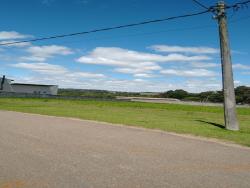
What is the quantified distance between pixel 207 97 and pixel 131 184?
139 meters

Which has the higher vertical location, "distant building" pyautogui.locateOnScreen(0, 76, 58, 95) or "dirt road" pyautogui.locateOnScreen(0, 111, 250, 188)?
"distant building" pyautogui.locateOnScreen(0, 76, 58, 95)

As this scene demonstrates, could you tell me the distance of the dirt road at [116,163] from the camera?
6.02m

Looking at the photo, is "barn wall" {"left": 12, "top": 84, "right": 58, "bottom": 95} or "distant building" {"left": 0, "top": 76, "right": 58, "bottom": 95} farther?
"barn wall" {"left": 12, "top": 84, "right": 58, "bottom": 95}

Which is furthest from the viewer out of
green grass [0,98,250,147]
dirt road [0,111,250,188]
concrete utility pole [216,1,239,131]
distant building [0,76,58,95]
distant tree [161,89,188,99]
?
distant tree [161,89,188,99]

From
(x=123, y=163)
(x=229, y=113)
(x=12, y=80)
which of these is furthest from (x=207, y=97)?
(x=123, y=163)

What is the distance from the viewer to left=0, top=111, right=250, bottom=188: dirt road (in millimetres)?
6023

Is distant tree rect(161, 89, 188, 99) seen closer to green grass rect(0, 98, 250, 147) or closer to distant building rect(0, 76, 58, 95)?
distant building rect(0, 76, 58, 95)

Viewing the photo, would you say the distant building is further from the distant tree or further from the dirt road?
the dirt road

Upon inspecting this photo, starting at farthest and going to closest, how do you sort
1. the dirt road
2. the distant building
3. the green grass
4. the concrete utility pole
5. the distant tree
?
the distant tree
the distant building
the concrete utility pole
the green grass
the dirt road

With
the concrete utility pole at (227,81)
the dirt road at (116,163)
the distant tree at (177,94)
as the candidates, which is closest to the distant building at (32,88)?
the distant tree at (177,94)

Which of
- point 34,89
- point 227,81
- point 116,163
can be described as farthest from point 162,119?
point 34,89

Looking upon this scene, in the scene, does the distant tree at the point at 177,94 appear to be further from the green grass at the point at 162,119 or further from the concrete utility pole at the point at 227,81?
the concrete utility pole at the point at 227,81

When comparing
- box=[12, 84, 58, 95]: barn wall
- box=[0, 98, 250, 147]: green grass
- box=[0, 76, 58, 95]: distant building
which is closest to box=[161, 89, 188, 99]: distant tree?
box=[0, 76, 58, 95]: distant building

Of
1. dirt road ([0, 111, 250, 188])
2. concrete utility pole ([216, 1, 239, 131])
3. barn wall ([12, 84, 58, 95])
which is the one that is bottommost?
dirt road ([0, 111, 250, 188])
